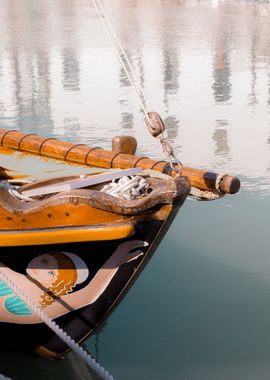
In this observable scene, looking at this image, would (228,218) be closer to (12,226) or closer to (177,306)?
(177,306)

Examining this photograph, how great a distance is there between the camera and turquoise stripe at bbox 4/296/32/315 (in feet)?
12.8

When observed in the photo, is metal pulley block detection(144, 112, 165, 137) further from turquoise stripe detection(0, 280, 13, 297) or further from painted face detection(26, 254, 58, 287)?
turquoise stripe detection(0, 280, 13, 297)

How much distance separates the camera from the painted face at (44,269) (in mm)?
3742

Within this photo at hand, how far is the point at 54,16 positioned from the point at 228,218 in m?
17.2

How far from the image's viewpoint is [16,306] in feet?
12.9

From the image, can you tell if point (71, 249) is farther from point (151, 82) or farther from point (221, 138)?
point (151, 82)

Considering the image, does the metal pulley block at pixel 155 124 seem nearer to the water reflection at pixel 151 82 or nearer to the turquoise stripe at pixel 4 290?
the turquoise stripe at pixel 4 290

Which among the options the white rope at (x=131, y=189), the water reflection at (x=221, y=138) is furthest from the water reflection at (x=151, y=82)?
the white rope at (x=131, y=189)

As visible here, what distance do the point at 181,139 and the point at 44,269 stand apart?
4.63m

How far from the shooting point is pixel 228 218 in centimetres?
587

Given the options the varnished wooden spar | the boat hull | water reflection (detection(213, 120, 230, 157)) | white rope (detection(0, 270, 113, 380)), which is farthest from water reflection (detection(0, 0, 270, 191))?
white rope (detection(0, 270, 113, 380))

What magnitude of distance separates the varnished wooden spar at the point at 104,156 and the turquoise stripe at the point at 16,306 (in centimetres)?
95

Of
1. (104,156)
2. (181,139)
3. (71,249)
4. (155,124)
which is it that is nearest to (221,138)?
(181,139)

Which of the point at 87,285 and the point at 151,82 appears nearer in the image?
the point at 87,285
